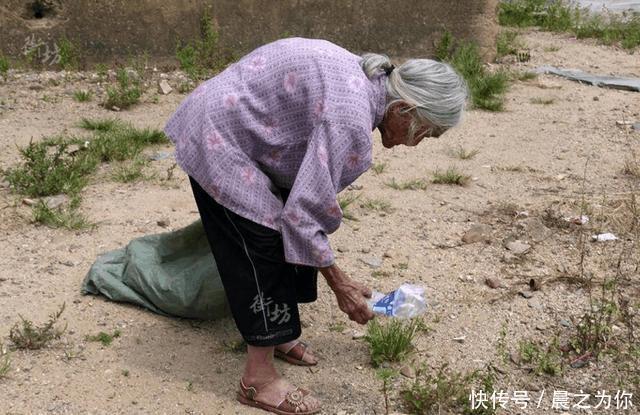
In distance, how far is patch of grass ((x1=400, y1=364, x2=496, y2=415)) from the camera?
2938 mm

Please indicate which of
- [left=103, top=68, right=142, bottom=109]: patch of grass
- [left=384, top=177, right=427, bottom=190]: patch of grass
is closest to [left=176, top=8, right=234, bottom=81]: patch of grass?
[left=103, top=68, right=142, bottom=109]: patch of grass

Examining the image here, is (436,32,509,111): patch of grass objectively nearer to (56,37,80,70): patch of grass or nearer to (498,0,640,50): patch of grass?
(498,0,640,50): patch of grass

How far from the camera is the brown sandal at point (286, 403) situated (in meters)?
2.99

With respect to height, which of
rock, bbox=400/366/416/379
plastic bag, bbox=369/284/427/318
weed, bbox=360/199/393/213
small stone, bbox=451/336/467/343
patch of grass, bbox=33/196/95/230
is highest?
plastic bag, bbox=369/284/427/318

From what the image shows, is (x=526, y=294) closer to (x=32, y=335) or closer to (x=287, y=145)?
(x=287, y=145)

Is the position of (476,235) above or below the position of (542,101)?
above

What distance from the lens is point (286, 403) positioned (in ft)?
9.82

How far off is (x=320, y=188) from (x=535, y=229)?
6.85ft

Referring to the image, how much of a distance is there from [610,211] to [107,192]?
268 cm

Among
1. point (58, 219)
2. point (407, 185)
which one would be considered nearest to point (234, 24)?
point (407, 185)

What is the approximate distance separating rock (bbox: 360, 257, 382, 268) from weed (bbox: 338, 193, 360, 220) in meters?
A: 0.44

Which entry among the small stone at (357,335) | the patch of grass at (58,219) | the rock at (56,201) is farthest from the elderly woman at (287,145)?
the rock at (56,201)

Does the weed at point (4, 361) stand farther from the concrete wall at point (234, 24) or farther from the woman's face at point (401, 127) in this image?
the concrete wall at point (234, 24)

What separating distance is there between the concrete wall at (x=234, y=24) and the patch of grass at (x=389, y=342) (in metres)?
4.19
